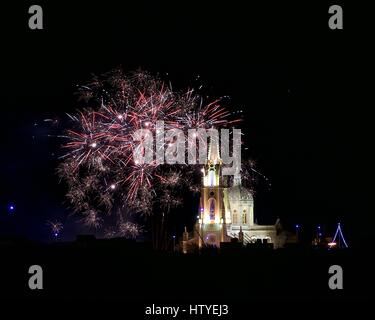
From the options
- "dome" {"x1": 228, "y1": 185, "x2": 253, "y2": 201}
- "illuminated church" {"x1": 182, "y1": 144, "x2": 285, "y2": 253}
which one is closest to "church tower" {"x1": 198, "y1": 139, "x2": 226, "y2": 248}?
"illuminated church" {"x1": 182, "y1": 144, "x2": 285, "y2": 253}

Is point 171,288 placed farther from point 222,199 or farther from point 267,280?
point 222,199

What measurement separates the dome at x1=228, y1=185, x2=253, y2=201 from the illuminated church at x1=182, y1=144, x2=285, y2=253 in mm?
699

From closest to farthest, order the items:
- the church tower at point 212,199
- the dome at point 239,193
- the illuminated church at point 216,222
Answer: the illuminated church at point 216,222
the church tower at point 212,199
the dome at point 239,193

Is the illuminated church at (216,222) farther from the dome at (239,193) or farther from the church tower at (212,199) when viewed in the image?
the dome at (239,193)

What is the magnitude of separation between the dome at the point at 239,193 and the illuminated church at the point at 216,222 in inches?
27.5

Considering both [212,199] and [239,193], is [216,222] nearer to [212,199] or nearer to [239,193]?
[212,199]

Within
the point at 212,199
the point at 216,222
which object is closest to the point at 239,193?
the point at 212,199

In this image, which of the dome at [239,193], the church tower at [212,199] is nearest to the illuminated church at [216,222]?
the church tower at [212,199]

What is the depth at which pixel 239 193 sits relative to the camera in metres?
82.4

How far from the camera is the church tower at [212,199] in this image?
75125mm

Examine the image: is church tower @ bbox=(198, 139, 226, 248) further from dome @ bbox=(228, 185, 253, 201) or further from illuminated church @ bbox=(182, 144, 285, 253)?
dome @ bbox=(228, 185, 253, 201)

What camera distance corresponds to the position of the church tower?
75.1 meters
